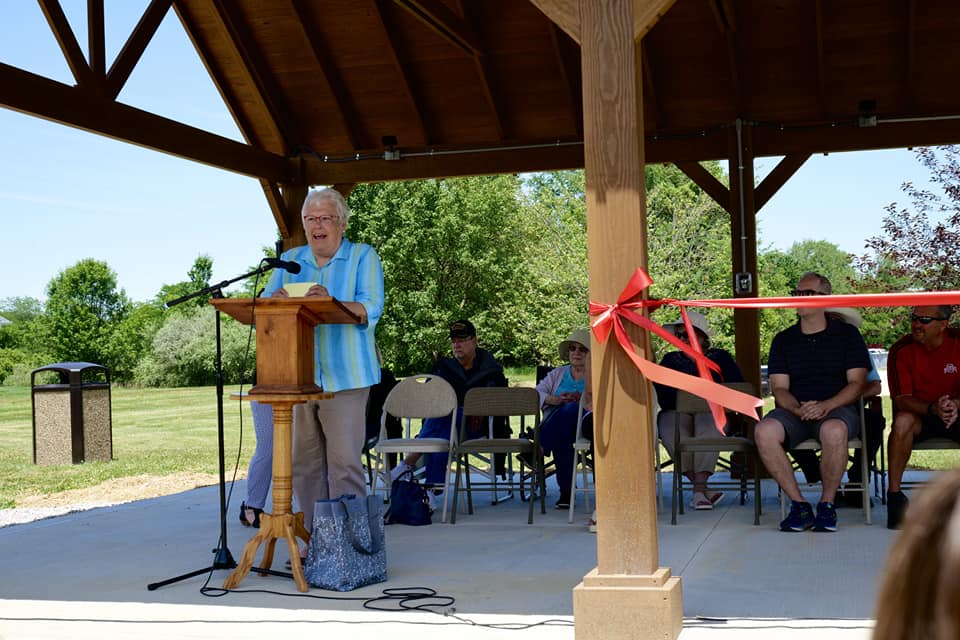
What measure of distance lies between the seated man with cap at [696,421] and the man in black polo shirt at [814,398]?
0.88 meters

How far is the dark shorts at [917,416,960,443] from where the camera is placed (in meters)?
6.32

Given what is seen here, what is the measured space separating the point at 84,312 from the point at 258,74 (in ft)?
129

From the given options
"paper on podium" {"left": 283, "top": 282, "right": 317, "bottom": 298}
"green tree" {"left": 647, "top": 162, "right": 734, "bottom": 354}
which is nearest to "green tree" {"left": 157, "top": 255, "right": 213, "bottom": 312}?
"green tree" {"left": 647, "top": 162, "right": 734, "bottom": 354}

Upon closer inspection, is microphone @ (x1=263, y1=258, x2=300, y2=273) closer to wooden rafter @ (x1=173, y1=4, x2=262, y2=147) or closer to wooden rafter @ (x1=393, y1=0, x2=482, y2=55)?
wooden rafter @ (x1=393, y1=0, x2=482, y2=55)

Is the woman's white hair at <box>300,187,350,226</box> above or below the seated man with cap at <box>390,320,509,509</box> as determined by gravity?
above

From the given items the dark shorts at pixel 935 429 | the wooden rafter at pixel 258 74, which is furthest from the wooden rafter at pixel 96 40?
the dark shorts at pixel 935 429

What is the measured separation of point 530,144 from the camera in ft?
31.4

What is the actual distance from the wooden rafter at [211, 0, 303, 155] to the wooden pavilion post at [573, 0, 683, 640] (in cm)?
580

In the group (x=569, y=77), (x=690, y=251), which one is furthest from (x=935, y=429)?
(x=690, y=251)

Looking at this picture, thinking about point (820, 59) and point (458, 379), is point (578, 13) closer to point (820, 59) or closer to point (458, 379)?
point (458, 379)

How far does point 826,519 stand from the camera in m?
6.21

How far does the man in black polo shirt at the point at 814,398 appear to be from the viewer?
627cm

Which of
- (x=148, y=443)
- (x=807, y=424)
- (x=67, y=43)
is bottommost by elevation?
(x=148, y=443)

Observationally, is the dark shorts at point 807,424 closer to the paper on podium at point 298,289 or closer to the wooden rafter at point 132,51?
the paper on podium at point 298,289
